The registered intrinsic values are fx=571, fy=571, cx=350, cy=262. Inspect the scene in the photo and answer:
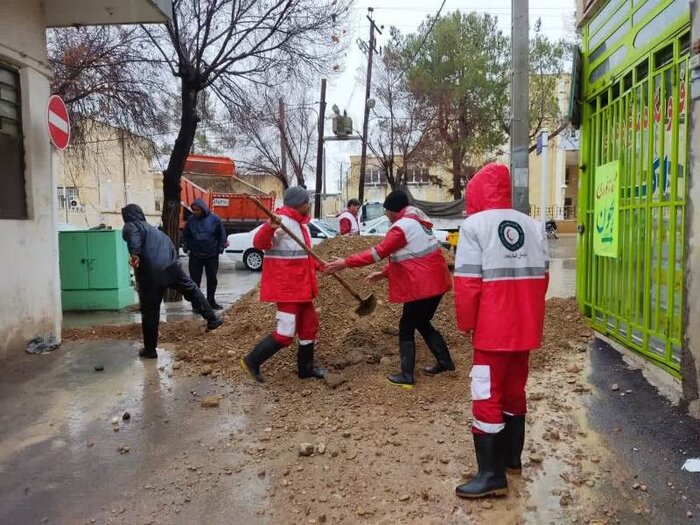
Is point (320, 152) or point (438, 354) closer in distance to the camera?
point (438, 354)

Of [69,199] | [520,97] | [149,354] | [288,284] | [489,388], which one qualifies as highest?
[69,199]

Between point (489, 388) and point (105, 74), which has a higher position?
point (105, 74)

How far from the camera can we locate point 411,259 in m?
4.41

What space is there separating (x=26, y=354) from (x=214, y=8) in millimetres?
6279

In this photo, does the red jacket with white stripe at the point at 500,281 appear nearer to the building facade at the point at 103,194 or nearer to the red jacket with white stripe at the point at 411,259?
→ the red jacket with white stripe at the point at 411,259

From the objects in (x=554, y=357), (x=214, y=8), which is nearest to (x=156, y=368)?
(x=554, y=357)

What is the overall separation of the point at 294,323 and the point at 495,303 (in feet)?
6.97

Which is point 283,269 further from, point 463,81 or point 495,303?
point 463,81

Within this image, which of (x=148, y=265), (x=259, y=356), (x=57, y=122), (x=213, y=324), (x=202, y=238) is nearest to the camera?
(x=259, y=356)

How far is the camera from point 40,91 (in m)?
5.99

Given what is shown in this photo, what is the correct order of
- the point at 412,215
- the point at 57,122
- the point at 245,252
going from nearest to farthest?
the point at 412,215 < the point at 57,122 < the point at 245,252

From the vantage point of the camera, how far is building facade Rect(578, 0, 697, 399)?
13.2ft

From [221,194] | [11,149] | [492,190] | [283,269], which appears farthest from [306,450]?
[221,194]

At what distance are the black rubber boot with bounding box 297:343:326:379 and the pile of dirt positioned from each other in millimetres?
262
